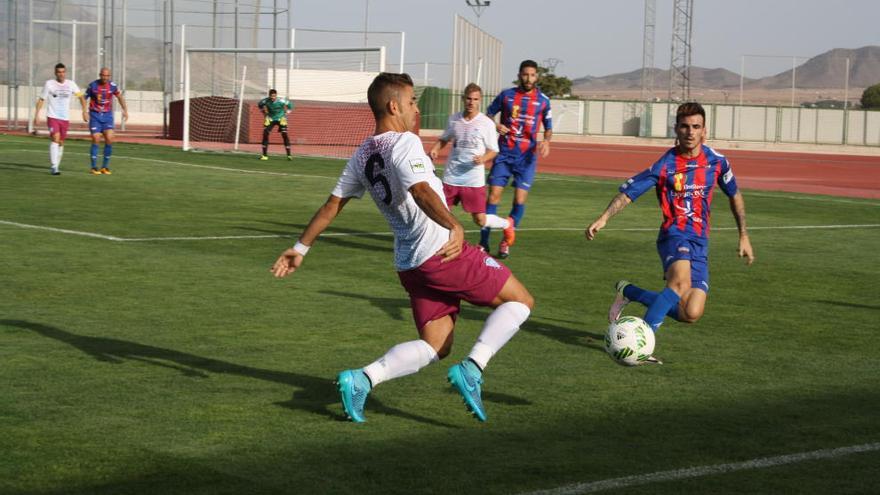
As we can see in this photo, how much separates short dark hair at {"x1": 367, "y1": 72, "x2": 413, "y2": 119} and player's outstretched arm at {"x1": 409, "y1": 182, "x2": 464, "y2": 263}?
497 millimetres

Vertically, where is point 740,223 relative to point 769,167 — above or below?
above

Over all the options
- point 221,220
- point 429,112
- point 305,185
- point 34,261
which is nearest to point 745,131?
point 429,112

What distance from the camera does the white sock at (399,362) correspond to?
6406 millimetres

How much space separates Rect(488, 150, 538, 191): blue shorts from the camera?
15.3 meters

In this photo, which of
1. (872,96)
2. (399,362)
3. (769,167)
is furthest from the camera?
(872,96)

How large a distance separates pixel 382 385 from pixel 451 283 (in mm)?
1229

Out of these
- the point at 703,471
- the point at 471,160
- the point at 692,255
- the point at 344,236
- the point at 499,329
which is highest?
the point at 471,160

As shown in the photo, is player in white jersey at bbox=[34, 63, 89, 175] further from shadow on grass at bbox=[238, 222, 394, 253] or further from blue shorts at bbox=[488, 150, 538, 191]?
blue shorts at bbox=[488, 150, 538, 191]

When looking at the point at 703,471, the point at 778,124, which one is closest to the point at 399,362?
the point at 703,471

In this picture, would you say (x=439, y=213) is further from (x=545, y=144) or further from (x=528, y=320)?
(x=545, y=144)

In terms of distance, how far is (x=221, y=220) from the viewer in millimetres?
17109

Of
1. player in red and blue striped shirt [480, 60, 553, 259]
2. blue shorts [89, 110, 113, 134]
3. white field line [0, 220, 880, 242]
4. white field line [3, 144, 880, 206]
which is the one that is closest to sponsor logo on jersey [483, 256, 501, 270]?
player in red and blue striped shirt [480, 60, 553, 259]

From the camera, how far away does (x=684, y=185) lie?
8867 mm

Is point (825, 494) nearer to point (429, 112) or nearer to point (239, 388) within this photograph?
point (239, 388)
